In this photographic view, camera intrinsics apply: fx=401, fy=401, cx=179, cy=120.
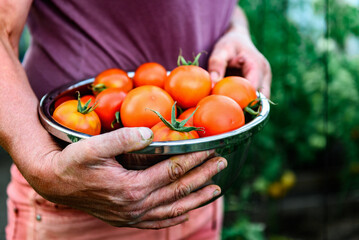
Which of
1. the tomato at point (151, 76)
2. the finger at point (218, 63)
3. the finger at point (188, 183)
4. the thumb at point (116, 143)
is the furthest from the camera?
the finger at point (218, 63)

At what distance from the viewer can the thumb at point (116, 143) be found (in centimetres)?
84

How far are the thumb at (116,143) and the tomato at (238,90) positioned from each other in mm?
311

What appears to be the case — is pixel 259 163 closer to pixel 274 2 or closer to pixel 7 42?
pixel 274 2

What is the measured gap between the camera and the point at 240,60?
1.37m

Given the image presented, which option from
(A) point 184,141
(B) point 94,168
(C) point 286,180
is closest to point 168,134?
(A) point 184,141

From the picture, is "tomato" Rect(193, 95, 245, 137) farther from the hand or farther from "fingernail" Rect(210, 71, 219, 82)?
"fingernail" Rect(210, 71, 219, 82)

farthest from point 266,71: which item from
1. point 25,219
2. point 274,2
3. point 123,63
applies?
point 274,2

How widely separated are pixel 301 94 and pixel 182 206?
6.90 feet

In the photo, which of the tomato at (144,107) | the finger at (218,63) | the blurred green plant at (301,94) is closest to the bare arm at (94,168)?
the tomato at (144,107)

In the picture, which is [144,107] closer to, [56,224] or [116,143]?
[116,143]

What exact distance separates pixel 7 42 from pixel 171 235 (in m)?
0.76

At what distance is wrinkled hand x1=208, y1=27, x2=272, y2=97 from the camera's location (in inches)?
51.4

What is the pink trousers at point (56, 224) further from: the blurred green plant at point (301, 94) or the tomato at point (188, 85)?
the blurred green plant at point (301, 94)

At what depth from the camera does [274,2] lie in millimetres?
2826
